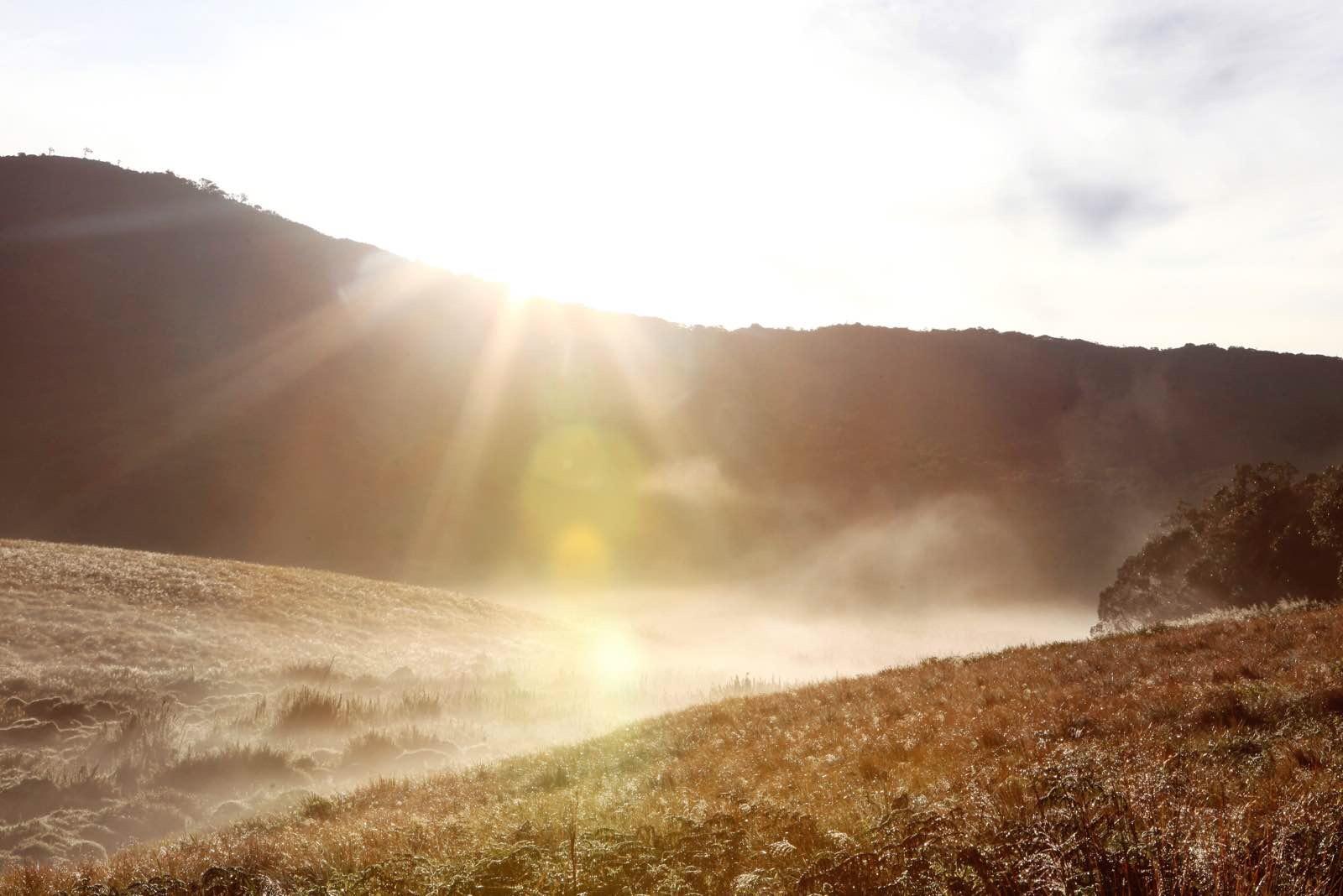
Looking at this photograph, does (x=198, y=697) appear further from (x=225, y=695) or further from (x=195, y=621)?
(x=195, y=621)

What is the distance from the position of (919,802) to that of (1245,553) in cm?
2974

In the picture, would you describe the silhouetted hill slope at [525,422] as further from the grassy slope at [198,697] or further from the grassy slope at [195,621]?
the grassy slope at [198,697]

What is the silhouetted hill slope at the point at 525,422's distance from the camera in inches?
3290

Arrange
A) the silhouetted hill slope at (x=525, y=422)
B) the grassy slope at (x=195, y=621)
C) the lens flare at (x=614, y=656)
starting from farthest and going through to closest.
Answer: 1. the silhouetted hill slope at (x=525, y=422)
2. the lens flare at (x=614, y=656)
3. the grassy slope at (x=195, y=621)

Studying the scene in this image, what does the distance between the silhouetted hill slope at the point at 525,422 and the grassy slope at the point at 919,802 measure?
6567cm

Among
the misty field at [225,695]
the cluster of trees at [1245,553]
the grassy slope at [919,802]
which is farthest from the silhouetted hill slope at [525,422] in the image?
the grassy slope at [919,802]

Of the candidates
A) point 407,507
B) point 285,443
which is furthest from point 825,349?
point 285,443

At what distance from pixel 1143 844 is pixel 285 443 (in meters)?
95.1

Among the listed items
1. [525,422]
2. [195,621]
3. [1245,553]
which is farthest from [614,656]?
[525,422]

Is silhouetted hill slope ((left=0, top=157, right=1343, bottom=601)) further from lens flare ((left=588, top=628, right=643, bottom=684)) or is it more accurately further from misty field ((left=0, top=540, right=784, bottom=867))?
misty field ((left=0, top=540, right=784, bottom=867))

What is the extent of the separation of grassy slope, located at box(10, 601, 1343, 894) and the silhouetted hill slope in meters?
65.7

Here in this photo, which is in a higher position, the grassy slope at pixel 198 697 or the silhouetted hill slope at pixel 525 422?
the silhouetted hill slope at pixel 525 422

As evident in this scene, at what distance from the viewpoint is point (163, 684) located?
68.0 ft

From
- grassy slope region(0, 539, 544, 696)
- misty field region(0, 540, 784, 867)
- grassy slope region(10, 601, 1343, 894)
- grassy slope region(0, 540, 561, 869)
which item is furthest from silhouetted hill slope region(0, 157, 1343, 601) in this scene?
grassy slope region(10, 601, 1343, 894)
